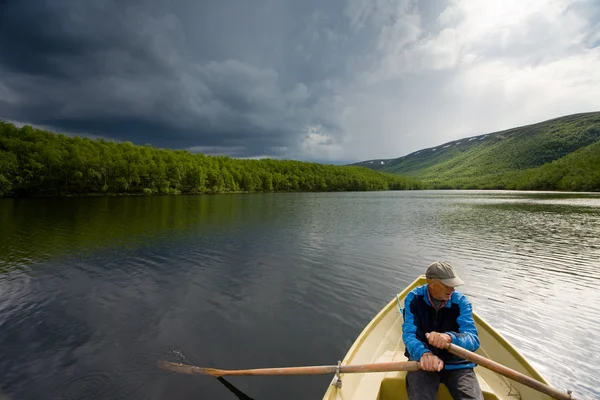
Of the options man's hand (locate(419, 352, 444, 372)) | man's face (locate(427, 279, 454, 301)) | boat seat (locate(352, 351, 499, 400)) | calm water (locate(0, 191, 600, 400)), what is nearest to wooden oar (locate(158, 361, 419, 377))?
man's hand (locate(419, 352, 444, 372))

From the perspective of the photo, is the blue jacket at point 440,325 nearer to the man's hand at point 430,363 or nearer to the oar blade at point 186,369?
the man's hand at point 430,363

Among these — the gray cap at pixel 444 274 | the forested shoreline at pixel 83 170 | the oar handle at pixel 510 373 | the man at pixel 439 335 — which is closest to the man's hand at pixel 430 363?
the man at pixel 439 335

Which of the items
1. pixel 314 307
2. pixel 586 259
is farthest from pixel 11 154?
pixel 586 259

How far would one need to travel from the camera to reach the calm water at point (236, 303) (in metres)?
8.55

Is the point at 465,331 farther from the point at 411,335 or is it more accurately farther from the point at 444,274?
the point at 444,274

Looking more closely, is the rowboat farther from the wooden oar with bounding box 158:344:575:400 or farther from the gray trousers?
the gray trousers

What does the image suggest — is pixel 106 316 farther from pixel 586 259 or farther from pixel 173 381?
pixel 586 259

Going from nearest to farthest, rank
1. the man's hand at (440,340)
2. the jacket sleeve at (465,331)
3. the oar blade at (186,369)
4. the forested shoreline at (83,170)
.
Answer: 1. the man's hand at (440,340)
2. the jacket sleeve at (465,331)
3. the oar blade at (186,369)
4. the forested shoreline at (83,170)

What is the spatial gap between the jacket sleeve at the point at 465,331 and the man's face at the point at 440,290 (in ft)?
1.29

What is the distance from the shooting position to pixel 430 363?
499 centimetres

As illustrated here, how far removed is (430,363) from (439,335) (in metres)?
0.48

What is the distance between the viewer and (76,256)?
69.0ft

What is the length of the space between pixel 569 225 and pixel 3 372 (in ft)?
172

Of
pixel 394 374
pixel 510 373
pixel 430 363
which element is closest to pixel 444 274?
pixel 430 363
